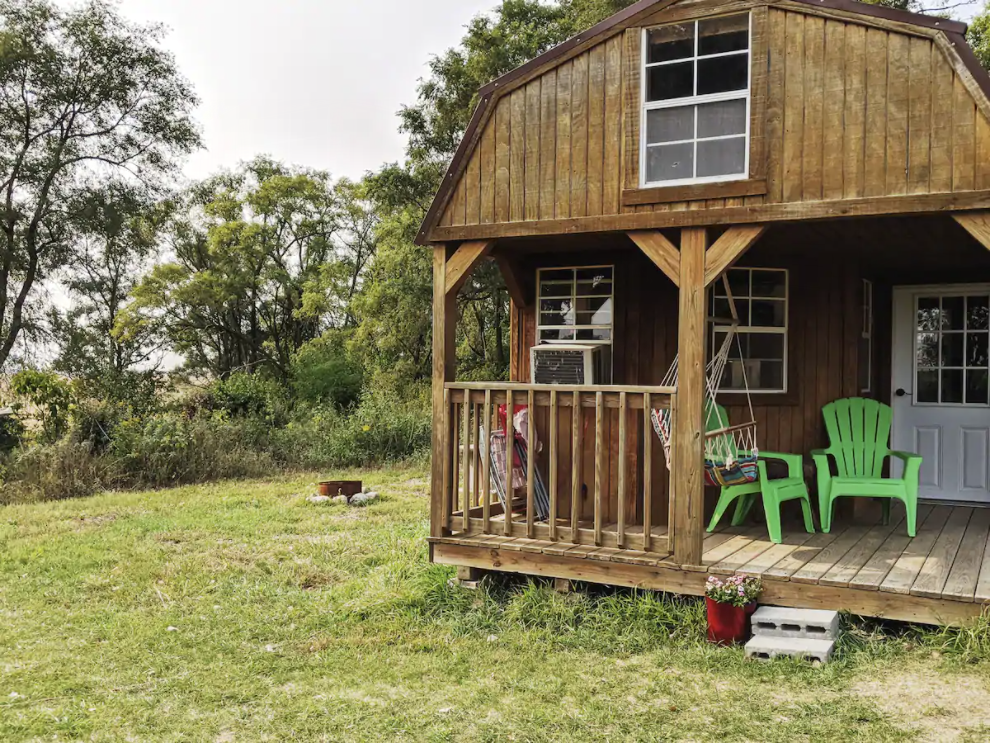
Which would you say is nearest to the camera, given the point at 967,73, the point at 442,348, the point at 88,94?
the point at 967,73

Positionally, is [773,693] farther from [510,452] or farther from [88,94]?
[88,94]

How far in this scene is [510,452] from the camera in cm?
553

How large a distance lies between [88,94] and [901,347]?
1441 cm

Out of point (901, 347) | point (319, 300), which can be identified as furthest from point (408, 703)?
point (319, 300)

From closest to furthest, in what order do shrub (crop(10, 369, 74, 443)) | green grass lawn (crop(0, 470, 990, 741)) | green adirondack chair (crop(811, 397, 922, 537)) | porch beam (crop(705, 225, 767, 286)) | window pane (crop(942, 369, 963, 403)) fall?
green grass lawn (crop(0, 470, 990, 741)), porch beam (crop(705, 225, 767, 286)), green adirondack chair (crop(811, 397, 922, 537)), window pane (crop(942, 369, 963, 403)), shrub (crop(10, 369, 74, 443))

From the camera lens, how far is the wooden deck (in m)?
4.51

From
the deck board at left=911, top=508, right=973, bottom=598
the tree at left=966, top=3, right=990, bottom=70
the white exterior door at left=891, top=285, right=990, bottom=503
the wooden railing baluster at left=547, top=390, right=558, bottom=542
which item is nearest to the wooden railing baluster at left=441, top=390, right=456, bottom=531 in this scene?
the wooden railing baluster at left=547, top=390, right=558, bottom=542

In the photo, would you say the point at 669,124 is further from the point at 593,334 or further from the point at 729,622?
the point at 729,622

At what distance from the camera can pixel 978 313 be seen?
288 inches

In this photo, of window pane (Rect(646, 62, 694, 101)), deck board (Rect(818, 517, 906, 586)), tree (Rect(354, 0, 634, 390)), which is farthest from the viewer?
tree (Rect(354, 0, 634, 390))

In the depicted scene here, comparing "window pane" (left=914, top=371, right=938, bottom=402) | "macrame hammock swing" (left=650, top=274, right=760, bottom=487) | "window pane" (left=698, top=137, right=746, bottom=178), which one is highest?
"window pane" (left=698, top=137, right=746, bottom=178)

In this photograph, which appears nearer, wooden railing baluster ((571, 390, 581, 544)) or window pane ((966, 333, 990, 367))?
wooden railing baluster ((571, 390, 581, 544))

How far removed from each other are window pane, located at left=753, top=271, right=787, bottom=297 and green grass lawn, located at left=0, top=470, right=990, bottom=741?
2.57m

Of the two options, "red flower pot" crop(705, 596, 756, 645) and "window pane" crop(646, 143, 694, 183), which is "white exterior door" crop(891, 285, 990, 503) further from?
"red flower pot" crop(705, 596, 756, 645)
